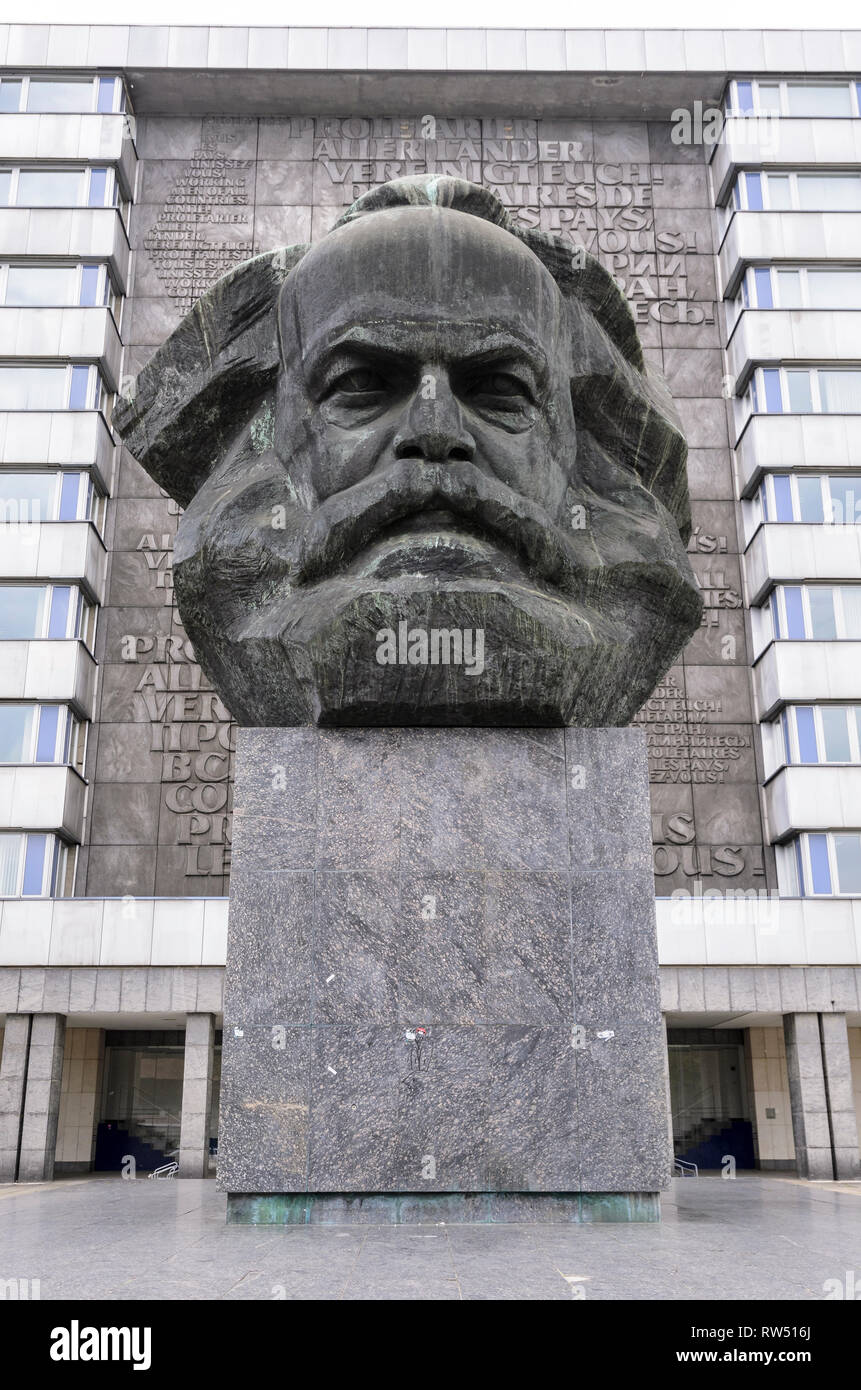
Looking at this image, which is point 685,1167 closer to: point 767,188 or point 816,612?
point 816,612

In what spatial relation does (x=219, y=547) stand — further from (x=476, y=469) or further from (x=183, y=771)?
(x=183, y=771)

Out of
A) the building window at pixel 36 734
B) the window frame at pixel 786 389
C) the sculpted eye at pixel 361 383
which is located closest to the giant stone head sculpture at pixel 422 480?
the sculpted eye at pixel 361 383

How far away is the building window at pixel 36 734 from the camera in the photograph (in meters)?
25.8

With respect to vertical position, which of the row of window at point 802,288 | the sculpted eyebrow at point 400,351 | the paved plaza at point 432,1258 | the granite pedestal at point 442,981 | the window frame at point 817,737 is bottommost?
the paved plaza at point 432,1258

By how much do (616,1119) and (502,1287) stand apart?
6.94ft

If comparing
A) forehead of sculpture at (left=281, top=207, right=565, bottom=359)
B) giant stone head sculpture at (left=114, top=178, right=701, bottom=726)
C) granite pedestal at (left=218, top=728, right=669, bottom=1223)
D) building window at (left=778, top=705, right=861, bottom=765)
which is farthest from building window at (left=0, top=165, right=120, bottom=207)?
granite pedestal at (left=218, top=728, right=669, bottom=1223)

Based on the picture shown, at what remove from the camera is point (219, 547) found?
733cm

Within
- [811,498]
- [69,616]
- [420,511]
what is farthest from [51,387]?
[420,511]

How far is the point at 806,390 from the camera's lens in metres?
28.1

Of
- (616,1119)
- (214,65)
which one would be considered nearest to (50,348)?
(214,65)

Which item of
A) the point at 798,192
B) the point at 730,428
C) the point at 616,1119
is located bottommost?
the point at 616,1119

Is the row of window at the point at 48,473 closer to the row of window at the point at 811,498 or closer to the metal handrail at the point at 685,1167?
the metal handrail at the point at 685,1167

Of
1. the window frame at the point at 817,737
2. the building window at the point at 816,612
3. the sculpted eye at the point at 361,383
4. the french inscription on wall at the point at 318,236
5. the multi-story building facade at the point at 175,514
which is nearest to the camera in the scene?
the sculpted eye at the point at 361,383

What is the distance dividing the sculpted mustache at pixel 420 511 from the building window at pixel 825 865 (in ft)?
64.4
